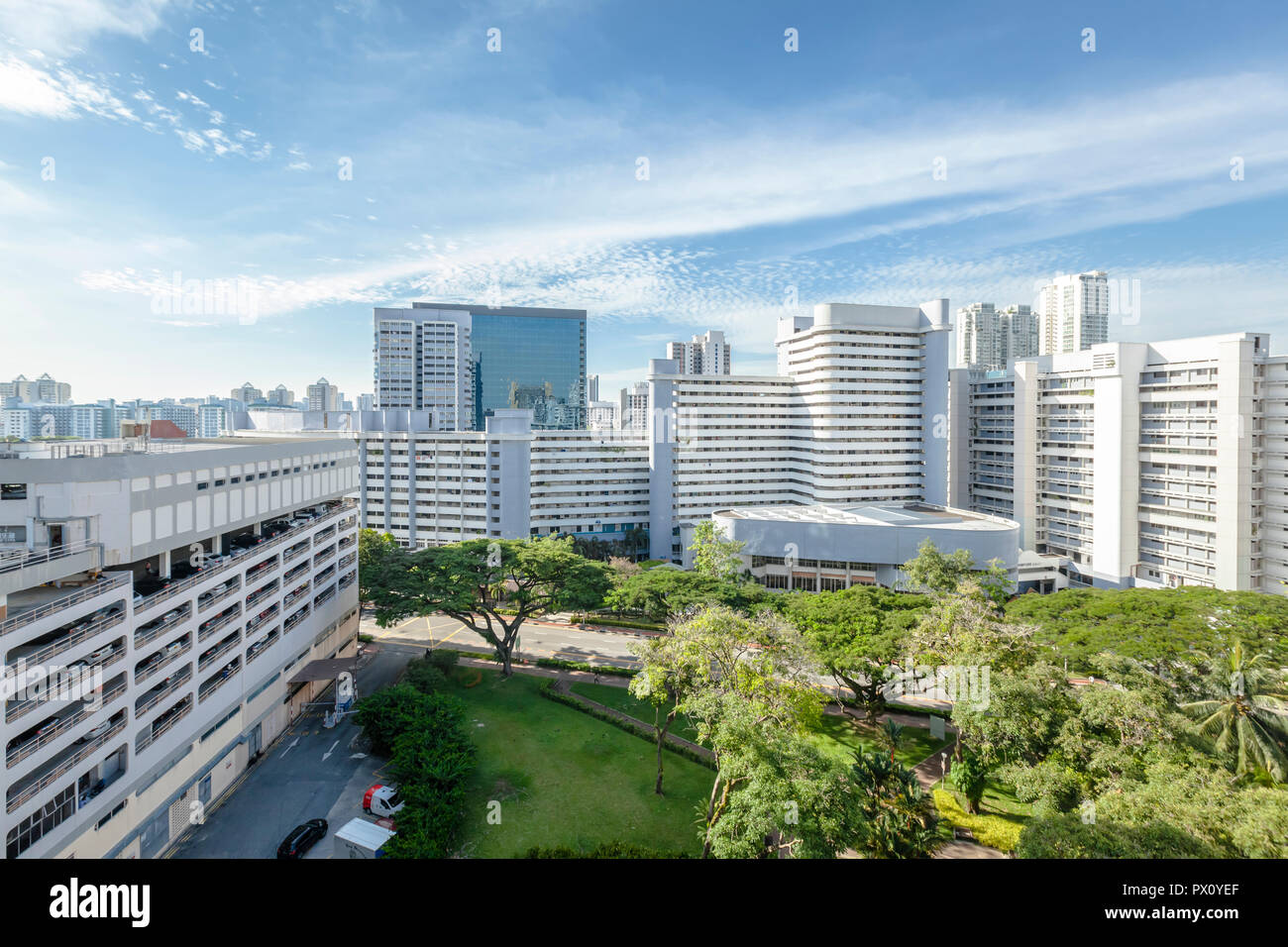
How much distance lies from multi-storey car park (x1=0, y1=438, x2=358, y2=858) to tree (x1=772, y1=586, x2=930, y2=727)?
17.0 meters

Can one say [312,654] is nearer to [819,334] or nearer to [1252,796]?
[1252,796]

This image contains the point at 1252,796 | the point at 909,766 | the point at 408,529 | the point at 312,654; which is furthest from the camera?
the point at 408,529

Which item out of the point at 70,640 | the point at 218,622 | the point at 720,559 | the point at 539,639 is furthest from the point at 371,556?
the point at 70,640

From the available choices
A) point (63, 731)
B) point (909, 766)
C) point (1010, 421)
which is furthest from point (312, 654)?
point (1010, 421)

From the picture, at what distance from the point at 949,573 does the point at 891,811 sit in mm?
18132

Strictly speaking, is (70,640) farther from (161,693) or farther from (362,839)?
(362,839)

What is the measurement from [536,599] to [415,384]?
223ft

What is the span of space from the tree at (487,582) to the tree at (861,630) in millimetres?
8155

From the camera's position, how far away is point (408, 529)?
1847 inches

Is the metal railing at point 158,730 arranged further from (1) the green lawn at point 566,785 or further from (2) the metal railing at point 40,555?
(1) the green lawn at point 566,785

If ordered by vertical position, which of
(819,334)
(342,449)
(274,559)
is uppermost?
(819,334)

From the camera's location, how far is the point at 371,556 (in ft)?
103

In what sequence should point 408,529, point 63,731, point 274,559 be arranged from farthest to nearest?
point 408,529, point 274,559, point 63,731

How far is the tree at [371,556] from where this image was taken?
26.7 meters
